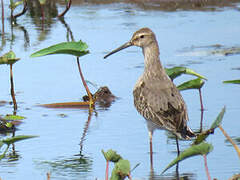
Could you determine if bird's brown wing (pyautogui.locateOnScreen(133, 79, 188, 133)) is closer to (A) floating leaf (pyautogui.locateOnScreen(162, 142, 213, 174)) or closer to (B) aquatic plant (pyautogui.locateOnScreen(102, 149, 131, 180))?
(B) aquatic plant (pyautogui.locateOnScreen(102, 149, 131, 180))

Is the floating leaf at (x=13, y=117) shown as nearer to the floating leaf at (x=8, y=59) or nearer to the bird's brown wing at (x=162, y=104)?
the floating leaf at (x=8, y=59)

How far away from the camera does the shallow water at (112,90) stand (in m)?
6.01

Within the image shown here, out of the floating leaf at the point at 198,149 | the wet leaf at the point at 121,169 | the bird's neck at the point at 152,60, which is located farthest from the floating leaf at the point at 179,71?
the floating leaf at the point at 198,149

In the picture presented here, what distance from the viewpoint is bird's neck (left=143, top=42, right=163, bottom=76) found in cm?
668

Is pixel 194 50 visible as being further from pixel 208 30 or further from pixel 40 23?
pixel 40 23

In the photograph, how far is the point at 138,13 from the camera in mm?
13695

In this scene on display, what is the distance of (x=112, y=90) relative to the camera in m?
8.51

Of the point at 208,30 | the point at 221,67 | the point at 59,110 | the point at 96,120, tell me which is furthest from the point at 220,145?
the point at 208,30

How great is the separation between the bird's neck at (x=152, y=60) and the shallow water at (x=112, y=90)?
658mm

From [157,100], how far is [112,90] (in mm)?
2238

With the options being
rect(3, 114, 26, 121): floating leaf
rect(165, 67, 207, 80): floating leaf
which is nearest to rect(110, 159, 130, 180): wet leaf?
rect(3, 114, 26, 121): floating leaf

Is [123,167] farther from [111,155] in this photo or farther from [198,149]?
[198,149]

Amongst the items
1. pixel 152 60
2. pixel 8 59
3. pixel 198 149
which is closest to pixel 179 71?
pixel 152 60

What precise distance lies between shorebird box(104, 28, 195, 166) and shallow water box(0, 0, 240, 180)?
29 cm
